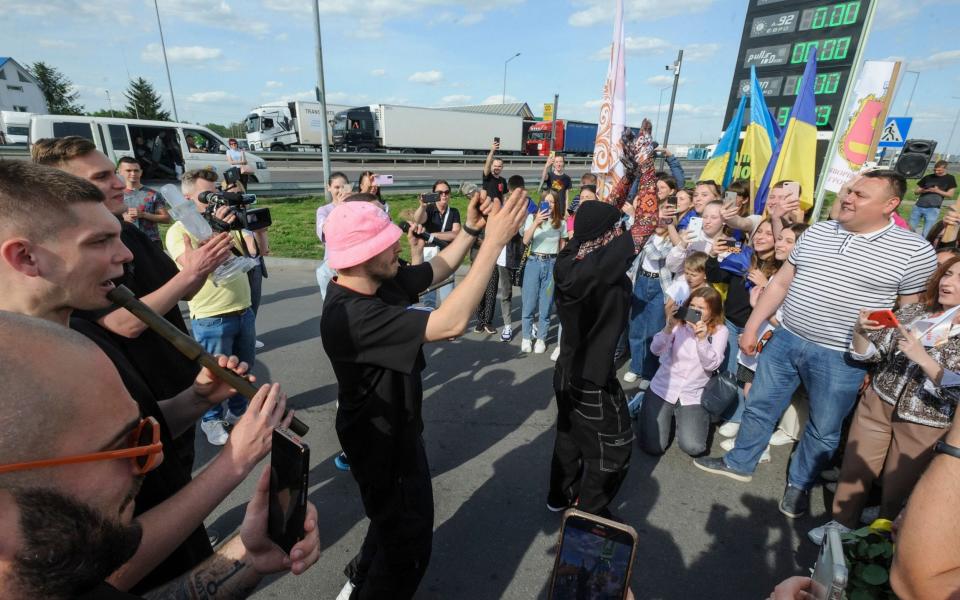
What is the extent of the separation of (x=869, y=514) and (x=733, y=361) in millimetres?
1407

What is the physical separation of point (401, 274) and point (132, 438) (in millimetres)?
1694

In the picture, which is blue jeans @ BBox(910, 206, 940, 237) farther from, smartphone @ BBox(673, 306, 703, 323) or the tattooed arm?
the tattooed arm

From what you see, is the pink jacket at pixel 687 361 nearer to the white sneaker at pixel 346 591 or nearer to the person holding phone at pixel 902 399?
the person holding phone at pixel 902 399

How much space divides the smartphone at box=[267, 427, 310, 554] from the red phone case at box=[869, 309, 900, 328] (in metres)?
2.65

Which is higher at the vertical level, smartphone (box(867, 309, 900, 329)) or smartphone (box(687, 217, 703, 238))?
smartphone (box(687, 217, 703, 238))

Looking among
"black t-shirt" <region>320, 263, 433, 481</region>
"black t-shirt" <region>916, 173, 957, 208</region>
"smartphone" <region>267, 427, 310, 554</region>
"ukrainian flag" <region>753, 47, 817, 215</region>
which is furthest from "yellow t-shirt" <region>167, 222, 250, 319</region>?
"black t-shirt" <region>916, 173, 957, 208</region>

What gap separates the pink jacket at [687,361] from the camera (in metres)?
3.46

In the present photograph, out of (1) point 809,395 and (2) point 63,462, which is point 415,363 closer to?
(2) point 63,462

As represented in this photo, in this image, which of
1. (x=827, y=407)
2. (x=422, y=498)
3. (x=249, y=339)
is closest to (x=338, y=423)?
(x=422, y=498)

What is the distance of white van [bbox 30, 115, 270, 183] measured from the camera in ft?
38.9

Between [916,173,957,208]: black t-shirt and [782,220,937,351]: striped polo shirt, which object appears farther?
[916,173,957,208]: black t-shirt

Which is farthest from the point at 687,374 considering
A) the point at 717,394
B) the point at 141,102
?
the point at 141,102

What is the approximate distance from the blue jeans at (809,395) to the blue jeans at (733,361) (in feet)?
2.29

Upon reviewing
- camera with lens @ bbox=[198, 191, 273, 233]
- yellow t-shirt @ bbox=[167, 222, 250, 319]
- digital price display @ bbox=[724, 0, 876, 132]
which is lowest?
yellow t-shirt @ bbox=[167, 222, 250, 319]
